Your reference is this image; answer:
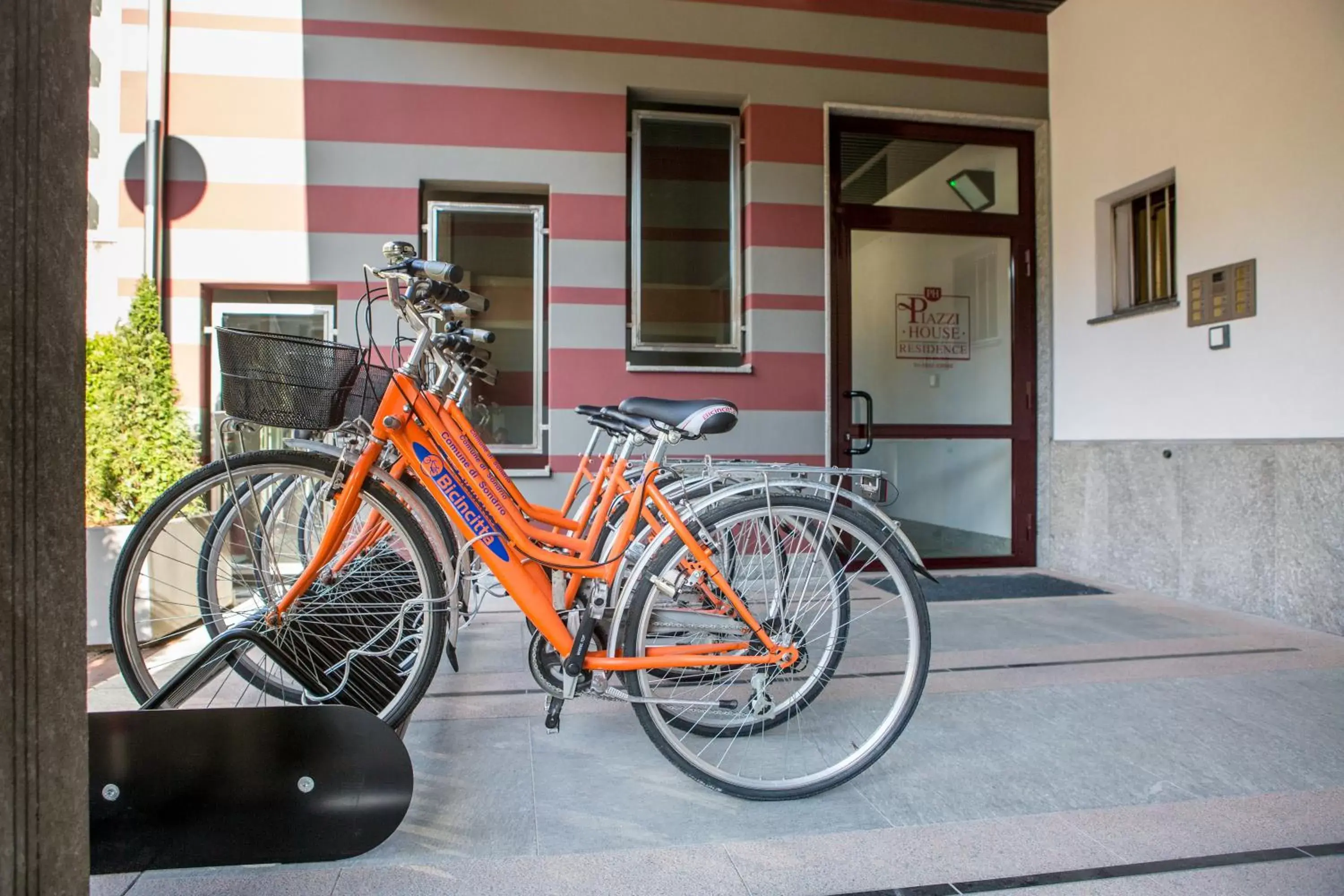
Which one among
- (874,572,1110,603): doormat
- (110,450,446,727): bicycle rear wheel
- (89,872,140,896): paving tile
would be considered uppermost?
(110,450,446,727): bicycle rear wheel

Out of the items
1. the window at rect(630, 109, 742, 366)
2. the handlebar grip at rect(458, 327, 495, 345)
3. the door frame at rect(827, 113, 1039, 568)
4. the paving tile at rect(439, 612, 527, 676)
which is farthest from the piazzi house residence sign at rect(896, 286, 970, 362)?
the handlebar grip at rect(458, 327, 495, 345)

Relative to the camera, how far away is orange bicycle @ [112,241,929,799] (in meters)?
1.87

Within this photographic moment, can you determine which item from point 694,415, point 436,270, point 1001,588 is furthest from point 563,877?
point 1001,588

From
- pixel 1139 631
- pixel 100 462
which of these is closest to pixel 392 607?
pixel 100 462

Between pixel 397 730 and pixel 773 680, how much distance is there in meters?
0.97

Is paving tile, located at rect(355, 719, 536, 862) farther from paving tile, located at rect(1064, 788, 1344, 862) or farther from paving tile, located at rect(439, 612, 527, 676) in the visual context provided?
paving tile, located at rect(1064, 788, 1344, 862)

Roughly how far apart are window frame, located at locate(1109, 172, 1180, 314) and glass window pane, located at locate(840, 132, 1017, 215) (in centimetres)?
69

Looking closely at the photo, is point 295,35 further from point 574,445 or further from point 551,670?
point 551,670

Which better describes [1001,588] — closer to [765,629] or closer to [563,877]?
[765,629]

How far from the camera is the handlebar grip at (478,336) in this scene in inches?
78.0

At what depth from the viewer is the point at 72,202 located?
1.02 m

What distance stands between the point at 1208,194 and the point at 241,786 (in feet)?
15.4

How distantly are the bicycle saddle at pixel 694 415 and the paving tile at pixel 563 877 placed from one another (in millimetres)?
946

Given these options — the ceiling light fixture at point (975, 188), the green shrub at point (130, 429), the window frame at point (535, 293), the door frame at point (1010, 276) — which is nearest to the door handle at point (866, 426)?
the door frame at point (1010, 276)
